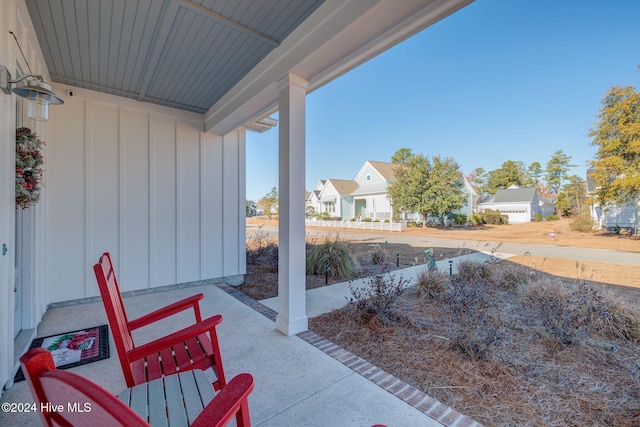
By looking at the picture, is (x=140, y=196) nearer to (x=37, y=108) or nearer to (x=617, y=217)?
(x=37, y=108)

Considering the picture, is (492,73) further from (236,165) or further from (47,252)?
(47,252)

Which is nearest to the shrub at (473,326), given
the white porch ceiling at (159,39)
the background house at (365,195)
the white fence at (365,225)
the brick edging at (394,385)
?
the brick edging at (394,385)

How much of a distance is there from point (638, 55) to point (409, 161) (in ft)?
37.0

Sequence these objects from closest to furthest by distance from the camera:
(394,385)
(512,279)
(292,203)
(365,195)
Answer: (394,385) < (292,203) < (512,279) < (365,195)

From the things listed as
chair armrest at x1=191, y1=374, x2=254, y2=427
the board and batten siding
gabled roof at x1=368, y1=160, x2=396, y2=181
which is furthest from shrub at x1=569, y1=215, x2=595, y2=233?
chair armrest at x1=191, y1=374, x2=254, y2=427

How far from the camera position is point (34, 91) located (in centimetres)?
201

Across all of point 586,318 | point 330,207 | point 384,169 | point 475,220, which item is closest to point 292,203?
point 586,318

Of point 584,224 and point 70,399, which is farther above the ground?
point 70,399

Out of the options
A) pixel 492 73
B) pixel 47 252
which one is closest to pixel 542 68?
pixel 492 73

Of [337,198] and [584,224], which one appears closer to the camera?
[584,224]

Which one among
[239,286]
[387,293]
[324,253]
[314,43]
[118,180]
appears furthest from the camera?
[324,253]

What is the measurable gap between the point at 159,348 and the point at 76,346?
2.23m

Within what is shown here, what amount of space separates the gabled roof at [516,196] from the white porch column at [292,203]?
1181 inches

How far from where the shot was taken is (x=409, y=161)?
19500 millimetres
